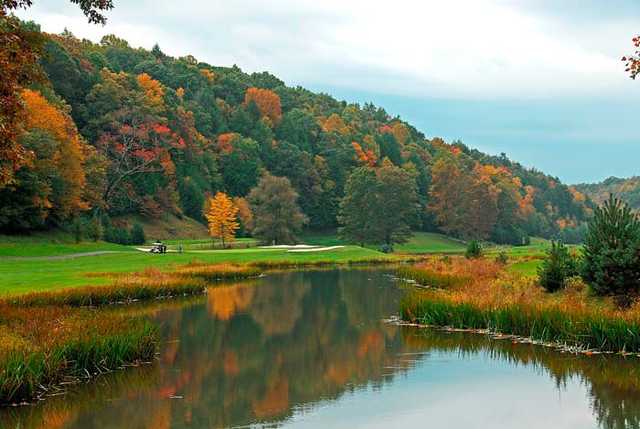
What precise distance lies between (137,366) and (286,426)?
23.1 ft

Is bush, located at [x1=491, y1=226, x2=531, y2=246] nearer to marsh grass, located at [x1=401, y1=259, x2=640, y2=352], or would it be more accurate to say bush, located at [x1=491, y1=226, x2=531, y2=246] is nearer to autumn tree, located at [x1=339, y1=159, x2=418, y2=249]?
autumn tree, located at [x1=339, y1=159, x2=418, y2=249]

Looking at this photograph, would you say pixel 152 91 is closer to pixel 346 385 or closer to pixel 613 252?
pixel 613 252

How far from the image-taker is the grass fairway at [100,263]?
35022 mm

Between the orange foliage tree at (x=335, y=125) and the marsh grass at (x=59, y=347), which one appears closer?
the marsh grass at (x=59, y=347)

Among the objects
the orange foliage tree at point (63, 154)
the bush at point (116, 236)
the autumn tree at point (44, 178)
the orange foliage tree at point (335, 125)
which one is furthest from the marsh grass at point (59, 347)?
the orange foliage tree at point (335, 125)

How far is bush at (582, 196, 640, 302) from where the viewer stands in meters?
24.0

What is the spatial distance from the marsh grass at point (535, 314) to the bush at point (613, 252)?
0.74m

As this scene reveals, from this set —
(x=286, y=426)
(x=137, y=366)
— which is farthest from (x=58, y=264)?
(x=286, y=426)

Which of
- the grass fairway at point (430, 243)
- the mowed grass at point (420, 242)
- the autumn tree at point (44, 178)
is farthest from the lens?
the mowed grass at point (420, 242)

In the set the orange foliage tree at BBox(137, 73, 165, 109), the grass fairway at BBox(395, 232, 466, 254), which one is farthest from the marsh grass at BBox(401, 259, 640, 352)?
the grass fairway at BBox(395, 232, 466, 254)

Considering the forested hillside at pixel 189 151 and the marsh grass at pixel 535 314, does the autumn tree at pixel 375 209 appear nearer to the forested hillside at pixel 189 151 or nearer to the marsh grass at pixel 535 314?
the forested hillside at pixel 189 151

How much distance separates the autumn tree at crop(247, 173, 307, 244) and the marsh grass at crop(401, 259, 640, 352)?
62797 mm

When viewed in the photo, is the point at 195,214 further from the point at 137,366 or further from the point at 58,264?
the point at 137,366

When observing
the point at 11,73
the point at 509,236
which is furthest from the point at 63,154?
the point at 509,236
